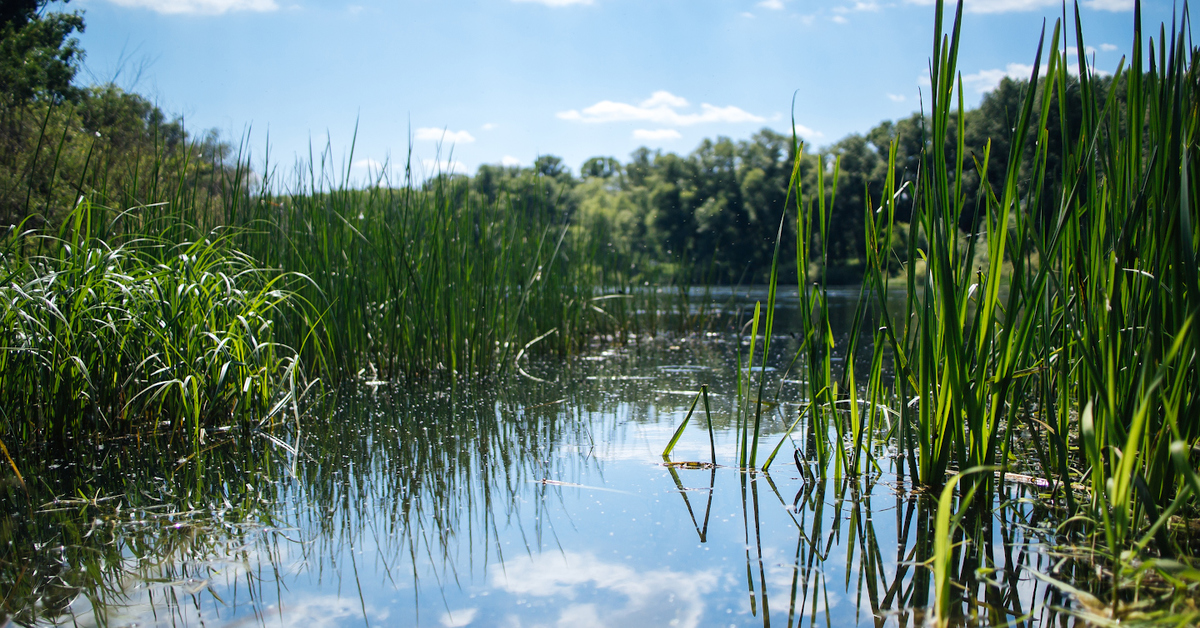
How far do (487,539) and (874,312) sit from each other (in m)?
1.00

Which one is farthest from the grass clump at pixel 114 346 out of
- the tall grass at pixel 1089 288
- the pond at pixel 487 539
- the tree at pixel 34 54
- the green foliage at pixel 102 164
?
the tree at pixel 34 54

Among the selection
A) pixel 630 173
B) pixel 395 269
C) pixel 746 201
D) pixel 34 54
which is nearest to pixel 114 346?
pixel 395 269

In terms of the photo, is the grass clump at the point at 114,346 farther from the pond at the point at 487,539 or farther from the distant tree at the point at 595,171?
the distant tree at the point at 595,171

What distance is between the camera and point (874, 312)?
1.66m

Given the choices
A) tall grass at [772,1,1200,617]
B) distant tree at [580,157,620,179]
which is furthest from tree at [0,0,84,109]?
distant tree at [580,157,620,179]

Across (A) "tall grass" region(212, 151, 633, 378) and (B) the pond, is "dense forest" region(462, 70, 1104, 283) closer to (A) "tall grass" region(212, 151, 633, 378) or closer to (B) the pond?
(A) "tall grass" region(212, 151, 633, 378)

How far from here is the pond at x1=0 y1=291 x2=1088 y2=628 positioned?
110 centimetres

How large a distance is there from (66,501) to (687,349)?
4.08 m

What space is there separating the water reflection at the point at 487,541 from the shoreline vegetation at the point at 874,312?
75 millimetres

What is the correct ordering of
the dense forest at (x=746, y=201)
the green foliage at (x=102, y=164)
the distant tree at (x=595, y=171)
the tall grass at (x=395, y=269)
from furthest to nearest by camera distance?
the distant tree at (x=595, y=171) → the dense forest at (x=746, y=201) → the tall grass at (x=395, y=269) → the green foliage at (x=102, y=164)

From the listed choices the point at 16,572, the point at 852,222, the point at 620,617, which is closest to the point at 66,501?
the point at 16,572

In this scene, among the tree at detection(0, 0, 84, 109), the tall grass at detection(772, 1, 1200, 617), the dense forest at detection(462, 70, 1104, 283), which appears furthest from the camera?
the dense forest at detection(462, 70, 1104, 283)

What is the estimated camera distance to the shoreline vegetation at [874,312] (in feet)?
3.53

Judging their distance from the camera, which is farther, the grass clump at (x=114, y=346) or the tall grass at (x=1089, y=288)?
the grass clump at (x=114, y=346)
